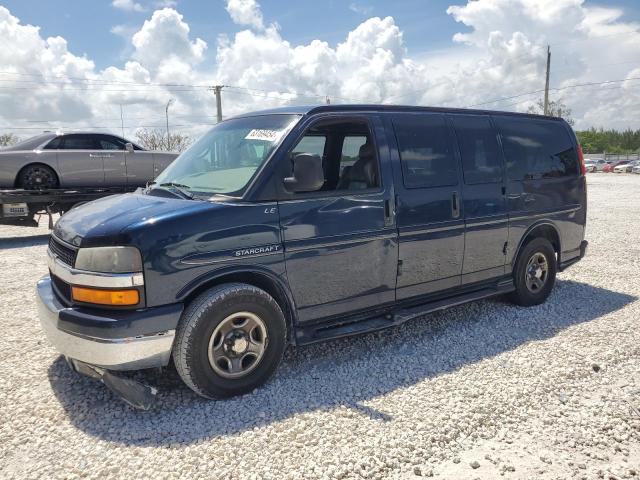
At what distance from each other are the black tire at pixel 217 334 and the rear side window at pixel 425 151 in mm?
1694

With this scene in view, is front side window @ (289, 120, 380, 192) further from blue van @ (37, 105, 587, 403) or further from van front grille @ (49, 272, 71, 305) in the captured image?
van front grille @ (49, 272, 71, 305)

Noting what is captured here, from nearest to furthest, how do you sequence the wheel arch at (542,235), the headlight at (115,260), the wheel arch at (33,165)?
1. the headlight at (115,260)
2. the wheel arch at (542,235)
3. the wheel arch at (33,165)

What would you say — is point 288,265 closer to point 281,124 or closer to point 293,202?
point 293,202

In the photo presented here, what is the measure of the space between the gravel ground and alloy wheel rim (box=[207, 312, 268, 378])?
0.23 m

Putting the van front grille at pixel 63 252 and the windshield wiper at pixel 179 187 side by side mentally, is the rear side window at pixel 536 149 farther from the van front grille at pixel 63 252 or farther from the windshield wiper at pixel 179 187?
the van front grille at pixel 63 252

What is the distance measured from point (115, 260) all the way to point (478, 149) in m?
3.53

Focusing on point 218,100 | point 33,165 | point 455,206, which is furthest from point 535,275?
point 218,100

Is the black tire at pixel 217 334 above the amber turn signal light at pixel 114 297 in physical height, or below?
below

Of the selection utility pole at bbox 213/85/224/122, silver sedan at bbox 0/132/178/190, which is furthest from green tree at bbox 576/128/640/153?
silver sedan at bbox 0/132/178/190

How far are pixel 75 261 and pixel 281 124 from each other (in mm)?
1794

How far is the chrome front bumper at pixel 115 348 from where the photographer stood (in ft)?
10.0

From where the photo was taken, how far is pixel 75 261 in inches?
126

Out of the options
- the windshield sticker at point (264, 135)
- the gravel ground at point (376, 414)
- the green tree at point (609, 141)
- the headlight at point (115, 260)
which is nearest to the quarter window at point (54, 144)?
the gravel ground at point (376, 414)

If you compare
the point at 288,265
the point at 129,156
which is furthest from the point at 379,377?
the point at 129,156
